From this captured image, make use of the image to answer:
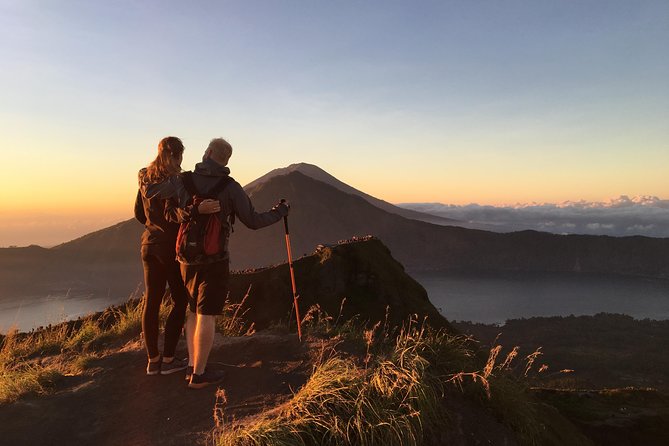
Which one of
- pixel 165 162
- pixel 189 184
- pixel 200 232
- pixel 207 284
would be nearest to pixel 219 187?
pixel 189 184

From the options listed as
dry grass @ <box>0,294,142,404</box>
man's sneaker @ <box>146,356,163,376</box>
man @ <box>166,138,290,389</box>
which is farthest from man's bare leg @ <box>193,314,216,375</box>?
dry grass @ <box>0,294,142,404</box>

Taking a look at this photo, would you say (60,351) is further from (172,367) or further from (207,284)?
(207,284)

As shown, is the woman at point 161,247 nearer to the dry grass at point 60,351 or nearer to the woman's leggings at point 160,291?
the woman's leggings at point 160,291

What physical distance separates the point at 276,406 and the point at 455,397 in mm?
1878

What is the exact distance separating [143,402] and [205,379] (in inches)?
26.0

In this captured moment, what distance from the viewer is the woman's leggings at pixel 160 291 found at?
4.97 meters

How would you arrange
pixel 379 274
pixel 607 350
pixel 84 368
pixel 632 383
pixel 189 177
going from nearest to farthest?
pixel 189 177
pixel 84 368
pixel 379 274
pixel 632 383
pixel 607 350

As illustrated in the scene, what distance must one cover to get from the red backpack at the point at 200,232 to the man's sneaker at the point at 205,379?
134cm

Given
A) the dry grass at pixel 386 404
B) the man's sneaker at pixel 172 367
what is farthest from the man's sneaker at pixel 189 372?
the dry grass at pixel 386 404

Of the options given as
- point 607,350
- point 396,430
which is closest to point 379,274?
point 396,430

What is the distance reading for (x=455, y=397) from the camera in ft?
15.1

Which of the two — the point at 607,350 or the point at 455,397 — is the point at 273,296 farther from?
the point at 607,350

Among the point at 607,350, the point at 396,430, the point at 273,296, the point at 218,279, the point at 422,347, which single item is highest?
the point at 218,279

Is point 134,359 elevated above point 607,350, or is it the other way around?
point 134,359
